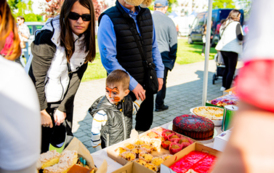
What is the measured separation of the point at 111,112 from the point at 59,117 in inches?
20.4

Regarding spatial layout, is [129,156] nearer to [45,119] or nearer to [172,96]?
[45,119]

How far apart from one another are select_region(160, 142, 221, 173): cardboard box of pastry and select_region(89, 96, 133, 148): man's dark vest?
860 millimetres

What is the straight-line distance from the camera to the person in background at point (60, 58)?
6.23ft

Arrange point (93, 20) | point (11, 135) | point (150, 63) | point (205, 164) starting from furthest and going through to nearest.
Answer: point (150, 63) → point (93, 20) → point (205, 164) → point (11, 135)

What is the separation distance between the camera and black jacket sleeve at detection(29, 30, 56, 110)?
186 centimetres

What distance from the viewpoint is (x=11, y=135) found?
0.61 meters

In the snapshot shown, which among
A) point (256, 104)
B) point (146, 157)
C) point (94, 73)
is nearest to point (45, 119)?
point (146, 157)

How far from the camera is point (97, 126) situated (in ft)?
7.16

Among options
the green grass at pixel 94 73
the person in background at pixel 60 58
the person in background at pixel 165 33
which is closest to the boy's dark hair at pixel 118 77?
the person in background at pixel 60 58

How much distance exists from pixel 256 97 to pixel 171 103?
17.1ft

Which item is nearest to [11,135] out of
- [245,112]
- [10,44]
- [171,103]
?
[10,44]

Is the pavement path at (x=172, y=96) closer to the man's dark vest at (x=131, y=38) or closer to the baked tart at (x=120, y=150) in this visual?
the man's dark vest at (x=131, y=38)

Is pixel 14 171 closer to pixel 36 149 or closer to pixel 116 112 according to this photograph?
pixel 36 149

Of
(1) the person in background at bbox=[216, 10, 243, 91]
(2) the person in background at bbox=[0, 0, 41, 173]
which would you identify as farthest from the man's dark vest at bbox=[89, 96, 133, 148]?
(1) the person in background at bbox=[216, 10, 243, 91]
